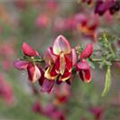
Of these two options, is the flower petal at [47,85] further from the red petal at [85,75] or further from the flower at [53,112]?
the flower at [53,112]

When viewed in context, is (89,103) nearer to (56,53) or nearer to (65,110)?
(65,110)

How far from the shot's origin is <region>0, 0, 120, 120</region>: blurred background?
1948 millimetres

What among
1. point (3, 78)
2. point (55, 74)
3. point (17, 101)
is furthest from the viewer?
point (3, 78)

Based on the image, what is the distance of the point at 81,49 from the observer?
1252 mm

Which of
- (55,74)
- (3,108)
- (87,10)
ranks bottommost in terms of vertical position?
(3,108)

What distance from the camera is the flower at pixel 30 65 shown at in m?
1.22

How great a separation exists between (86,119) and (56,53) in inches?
49.2

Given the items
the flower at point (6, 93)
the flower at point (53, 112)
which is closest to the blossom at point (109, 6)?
the flower at point (53, 112)

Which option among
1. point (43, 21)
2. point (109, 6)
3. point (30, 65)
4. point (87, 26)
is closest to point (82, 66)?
point (30, 65)

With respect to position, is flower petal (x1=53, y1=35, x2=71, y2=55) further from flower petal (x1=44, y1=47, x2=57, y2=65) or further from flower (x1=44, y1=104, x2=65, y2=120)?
flower (x1=44, y1=104, x2=65, y2=120)

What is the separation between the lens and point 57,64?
1.20m

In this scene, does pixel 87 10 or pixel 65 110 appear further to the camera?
pixel 65 110

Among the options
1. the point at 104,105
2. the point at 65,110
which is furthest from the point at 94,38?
the point at 65,110

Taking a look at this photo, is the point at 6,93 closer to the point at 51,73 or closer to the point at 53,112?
the point at 53,112
